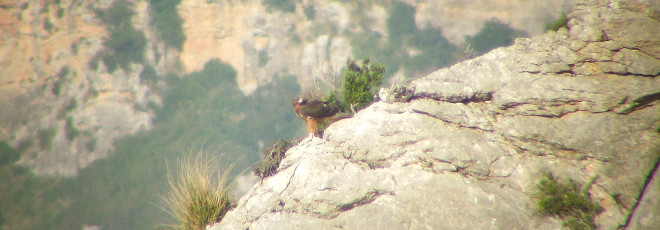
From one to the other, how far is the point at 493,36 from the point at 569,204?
375 inches

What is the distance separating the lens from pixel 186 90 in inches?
570

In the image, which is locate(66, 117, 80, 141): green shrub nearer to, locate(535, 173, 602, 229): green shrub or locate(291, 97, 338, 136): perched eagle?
locate(291, 97, 338, 136): perched eagle

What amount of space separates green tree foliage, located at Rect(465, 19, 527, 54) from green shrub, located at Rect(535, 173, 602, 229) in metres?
8.55

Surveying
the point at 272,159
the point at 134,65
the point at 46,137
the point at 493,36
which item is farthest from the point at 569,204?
the point at 46,137

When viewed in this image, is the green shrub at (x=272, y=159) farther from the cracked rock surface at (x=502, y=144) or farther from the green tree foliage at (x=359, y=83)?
the green tree foliage at (x=359, y=83)

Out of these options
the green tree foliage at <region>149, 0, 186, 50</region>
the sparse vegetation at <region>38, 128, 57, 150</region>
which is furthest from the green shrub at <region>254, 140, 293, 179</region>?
the sparse vegetation at <region>38, 128, 57, 150</region>

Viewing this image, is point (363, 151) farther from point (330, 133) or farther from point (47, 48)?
point (47, 48)

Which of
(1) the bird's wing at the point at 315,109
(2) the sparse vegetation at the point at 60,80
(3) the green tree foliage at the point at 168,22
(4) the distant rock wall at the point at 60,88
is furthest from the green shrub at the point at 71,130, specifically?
(1) the bird's wing at the point at 315,109

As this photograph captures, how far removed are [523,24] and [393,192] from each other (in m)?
10.5

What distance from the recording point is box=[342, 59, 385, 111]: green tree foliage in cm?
429

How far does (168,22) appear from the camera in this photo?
531 inches

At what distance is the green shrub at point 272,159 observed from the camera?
12.4ft

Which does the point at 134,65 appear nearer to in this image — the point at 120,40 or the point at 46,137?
the point at 120,40

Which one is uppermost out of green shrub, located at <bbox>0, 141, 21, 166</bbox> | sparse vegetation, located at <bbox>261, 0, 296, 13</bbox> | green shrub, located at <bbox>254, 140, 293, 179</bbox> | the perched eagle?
sparse vegetation, located at <bbox>261, 0, 296, 13</bbox>
